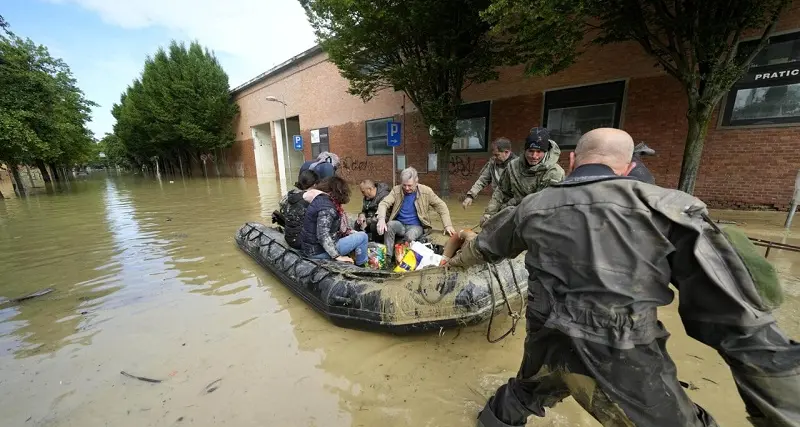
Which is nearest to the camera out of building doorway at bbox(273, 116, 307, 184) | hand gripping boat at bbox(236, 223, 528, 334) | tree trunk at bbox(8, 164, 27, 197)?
hand gripping boat at bbox(236, 223, 528, 334)

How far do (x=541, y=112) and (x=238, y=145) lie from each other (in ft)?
82.7

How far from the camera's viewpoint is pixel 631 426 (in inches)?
48.8

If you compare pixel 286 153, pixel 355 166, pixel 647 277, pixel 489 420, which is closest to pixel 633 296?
pixel 647 277

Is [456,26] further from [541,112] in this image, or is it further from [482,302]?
[482,302]

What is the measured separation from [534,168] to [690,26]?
5111 millimetres

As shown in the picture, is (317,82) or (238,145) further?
(238,145)

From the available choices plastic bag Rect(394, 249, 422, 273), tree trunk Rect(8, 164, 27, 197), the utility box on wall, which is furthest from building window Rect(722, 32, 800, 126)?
tree trunk Rect(8, 164, 27, 197)

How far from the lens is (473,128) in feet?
37.5

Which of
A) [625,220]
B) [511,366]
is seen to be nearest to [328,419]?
[511,366]

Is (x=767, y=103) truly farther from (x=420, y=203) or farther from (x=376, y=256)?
(x=376, y=256)

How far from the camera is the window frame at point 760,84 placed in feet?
20.6

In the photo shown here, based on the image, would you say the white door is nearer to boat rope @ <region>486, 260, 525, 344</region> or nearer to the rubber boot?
boat rope @ <region>486, 260, 525, 344</region>

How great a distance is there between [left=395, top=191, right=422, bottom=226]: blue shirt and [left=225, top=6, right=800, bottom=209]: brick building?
266 inches

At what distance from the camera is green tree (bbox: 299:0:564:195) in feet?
24.7
